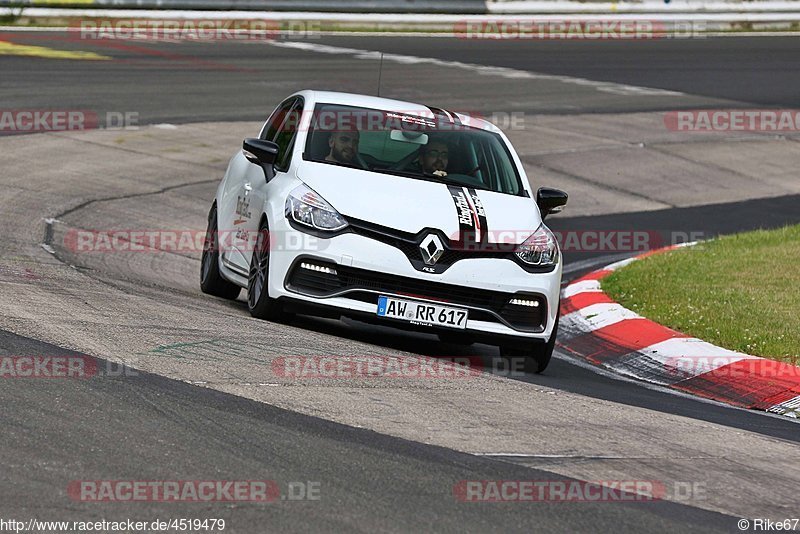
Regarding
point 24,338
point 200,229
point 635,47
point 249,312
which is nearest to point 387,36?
point 635,47

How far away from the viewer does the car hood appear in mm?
8297

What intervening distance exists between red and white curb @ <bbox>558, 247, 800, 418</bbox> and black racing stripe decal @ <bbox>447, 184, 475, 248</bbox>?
1.61 m

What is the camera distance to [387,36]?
31141 mm

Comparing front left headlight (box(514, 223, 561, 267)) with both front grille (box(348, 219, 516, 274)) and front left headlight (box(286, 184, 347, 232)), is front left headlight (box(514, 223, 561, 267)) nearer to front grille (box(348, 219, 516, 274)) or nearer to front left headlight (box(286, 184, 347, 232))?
front grille (box(348, 219, 516, 274))

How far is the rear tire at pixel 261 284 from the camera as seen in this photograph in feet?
28.0

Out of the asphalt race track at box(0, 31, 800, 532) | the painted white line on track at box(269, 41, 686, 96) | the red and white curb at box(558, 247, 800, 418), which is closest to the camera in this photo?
the asphalt race track at box(0, 31, 800, 532)

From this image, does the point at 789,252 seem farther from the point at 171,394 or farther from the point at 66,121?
the point at 66,121

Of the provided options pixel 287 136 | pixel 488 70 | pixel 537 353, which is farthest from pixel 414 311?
pixel 488 70

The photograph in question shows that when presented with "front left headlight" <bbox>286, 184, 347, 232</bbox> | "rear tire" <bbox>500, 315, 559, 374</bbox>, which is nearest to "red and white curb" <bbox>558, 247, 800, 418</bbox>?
"rear tire" <bbox>500, 315, 559, 374</bbox>

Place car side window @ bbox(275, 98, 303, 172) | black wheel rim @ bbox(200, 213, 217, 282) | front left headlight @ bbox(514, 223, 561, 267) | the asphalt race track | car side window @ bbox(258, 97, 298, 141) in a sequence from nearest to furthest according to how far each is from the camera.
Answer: the asphalt race track → front left headlight @ bbox(514, 223, 561, 267) → car side window @ bbox(275, 98, 303, 172) → car side window @ bbox(258, 97, 298, 141) → black wheel rim @ bbox(200, 213, 217, 282)

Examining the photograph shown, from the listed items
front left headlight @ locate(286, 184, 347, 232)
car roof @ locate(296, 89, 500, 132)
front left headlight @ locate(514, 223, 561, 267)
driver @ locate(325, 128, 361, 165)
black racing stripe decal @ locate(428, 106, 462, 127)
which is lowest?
front left headlight @ locate(514, 223, 561, 267)

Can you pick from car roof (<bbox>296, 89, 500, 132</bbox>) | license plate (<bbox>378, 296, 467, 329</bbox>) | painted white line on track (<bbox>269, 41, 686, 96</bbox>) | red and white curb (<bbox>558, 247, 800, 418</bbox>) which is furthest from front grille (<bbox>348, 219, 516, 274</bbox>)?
painted white line on track (<bbox>269, 41, 686, 96</bbox>)

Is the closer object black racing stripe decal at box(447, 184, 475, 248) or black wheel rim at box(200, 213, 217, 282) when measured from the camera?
black racing stripe decal at box(447, 184, 475, 248)

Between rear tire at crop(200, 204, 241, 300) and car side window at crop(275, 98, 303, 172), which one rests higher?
car side window at crop(275, 98, 303, 172)
